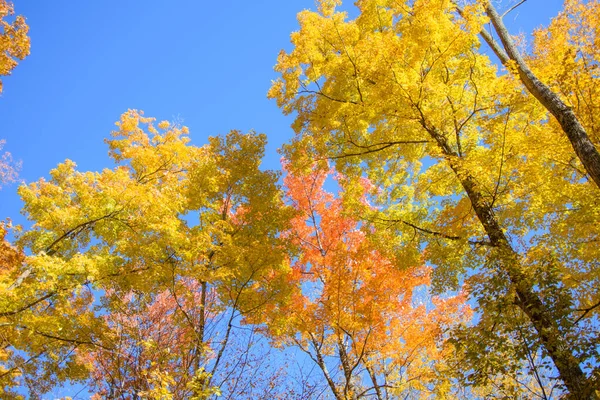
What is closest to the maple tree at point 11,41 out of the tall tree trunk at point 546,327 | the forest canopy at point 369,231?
the forest canopy at point 369,231

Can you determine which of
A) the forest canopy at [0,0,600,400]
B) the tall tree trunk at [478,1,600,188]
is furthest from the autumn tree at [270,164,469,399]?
the tall tree trunk at [478,1,600,188]

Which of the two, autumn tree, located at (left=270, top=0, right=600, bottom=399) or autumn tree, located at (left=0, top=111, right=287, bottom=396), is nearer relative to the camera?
autumn tree, located at (left=270, top=0, right=600, bottom=399)

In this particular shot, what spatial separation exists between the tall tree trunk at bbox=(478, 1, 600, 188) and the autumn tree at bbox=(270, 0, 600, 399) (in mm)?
251

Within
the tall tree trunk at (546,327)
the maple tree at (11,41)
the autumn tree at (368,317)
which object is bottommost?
the tall tree trunk at (546,327)

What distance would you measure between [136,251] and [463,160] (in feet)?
16.7

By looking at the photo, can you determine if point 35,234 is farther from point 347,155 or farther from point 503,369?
point 503,369

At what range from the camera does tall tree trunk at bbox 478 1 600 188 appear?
435 cm

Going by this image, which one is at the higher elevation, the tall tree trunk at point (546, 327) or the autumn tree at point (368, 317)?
the autumn tree at point (368, 317)

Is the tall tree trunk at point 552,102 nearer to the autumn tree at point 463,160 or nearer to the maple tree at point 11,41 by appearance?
the autumn tree at point 463,160

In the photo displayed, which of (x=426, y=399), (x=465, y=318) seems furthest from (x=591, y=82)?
(x=426, y=399)

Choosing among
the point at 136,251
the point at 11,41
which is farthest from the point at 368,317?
the point at 11,41

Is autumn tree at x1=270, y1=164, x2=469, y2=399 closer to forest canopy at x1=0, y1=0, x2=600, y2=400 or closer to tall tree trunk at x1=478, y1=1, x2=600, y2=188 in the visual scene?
forest canopy at x1=0, y1=0, x2=600, y2=400

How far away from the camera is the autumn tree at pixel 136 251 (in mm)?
5629

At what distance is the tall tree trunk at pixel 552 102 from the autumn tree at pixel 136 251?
434 centimetres
